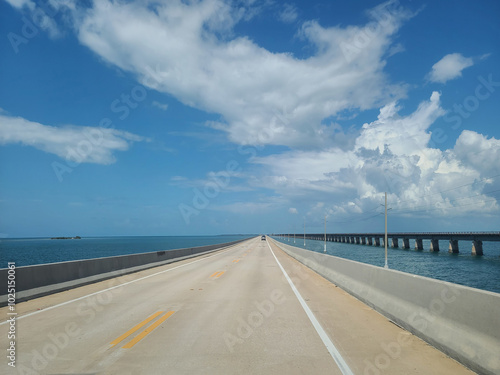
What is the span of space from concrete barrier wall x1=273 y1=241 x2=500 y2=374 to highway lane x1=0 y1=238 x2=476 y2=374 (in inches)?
9.6

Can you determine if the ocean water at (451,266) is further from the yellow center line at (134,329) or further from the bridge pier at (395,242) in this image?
the bridge pier at (395,242)

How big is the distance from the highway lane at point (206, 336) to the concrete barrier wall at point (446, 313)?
0.24 metres

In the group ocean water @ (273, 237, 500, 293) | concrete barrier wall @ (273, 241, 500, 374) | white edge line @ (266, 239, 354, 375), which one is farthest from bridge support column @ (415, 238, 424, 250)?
white edge line @ (266, 239, 354, 375)

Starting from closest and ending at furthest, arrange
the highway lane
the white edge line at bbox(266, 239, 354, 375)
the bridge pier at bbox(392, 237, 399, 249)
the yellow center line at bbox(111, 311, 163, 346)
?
1. the white edge line at bbox(266, 239, 354, 375)
2. the highway lane
3. the yellow center line at bbox(111, 311, 163, 346)
4. the bridge pier at bbox(392, 237, 399, 249)

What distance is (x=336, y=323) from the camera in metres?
8.03

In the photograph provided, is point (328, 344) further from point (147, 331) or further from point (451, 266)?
point (451, 266)

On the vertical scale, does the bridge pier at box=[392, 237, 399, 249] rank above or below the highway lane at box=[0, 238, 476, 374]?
below

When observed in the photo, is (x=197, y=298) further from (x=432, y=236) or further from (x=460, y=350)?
(x=432, y=236)

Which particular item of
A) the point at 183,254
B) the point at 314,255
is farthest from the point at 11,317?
the point at 183,254

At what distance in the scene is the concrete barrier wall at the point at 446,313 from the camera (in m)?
4.95

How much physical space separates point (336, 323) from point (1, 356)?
248 inches

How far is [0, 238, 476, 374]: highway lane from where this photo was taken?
17.5 feet

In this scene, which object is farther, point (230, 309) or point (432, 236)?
point (432, 236)

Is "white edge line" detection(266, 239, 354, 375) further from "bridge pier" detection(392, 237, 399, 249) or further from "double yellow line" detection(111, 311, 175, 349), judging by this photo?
"bridge pier" detection(392, 237, 399, 249)
